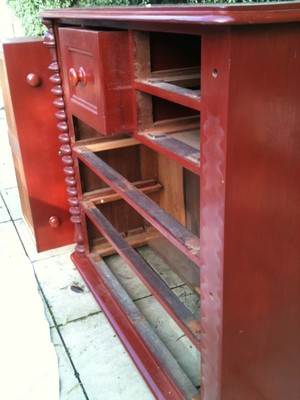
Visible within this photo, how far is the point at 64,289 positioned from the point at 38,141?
0.72 m

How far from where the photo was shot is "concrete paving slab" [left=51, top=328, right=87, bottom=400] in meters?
1.49

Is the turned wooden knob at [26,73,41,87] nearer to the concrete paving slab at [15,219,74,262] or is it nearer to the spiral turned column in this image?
the spiral turned column

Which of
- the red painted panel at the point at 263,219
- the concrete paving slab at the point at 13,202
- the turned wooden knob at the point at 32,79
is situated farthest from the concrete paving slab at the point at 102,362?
the concrete paving slab at the point at 13,202

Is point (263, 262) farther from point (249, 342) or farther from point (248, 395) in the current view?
point (248, 395)

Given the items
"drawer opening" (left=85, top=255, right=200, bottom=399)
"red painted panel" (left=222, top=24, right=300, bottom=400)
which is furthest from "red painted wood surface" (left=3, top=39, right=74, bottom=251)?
"red painted panel" (left=222, top=24, right=300, bottom=400)

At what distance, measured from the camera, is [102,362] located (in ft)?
5.36

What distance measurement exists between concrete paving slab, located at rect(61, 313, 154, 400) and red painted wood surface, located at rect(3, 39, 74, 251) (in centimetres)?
67

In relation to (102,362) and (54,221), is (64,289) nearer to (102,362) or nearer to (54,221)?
(54,221)

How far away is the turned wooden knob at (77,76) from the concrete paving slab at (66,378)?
98 centimetres

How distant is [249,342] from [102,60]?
0.85 meters

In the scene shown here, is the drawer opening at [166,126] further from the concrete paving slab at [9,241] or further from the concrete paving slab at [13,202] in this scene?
the concrete paving slab at [13,202]

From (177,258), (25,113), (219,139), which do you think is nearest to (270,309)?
(219,139)

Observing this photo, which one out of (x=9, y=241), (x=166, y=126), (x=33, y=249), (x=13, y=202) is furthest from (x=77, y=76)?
(x=13, y=202)

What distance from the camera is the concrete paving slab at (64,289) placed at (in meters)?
1.90
